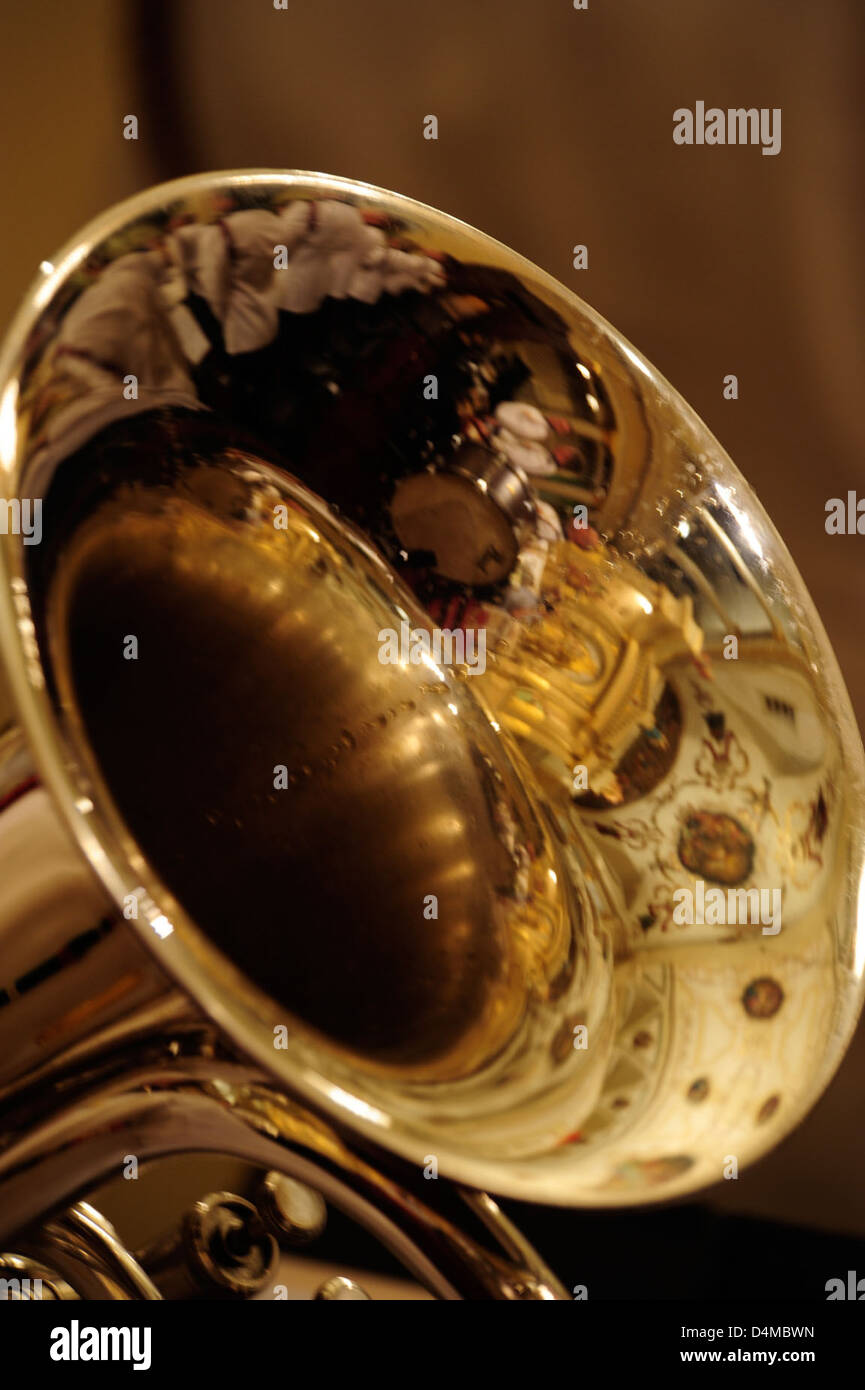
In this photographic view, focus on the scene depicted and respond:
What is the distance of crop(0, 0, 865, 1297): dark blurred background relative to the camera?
4.44ft

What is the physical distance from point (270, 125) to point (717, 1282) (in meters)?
1.52

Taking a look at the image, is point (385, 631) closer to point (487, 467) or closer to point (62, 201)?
point (487, 467)

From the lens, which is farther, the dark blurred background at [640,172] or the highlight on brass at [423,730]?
the dark blurred background at [640,172]

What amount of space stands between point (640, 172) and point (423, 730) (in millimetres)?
961

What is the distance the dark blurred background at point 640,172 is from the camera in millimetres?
1354

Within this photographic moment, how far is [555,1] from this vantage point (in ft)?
4.54

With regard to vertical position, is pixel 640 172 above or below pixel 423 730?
above

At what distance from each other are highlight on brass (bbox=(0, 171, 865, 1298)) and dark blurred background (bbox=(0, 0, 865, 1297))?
0.76m

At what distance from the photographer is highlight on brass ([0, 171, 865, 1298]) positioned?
0.57 meters

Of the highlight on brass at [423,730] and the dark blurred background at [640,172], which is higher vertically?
the dark blurred background at [640,172]

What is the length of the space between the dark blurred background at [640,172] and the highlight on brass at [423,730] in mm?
761

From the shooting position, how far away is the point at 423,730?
754 millimetres

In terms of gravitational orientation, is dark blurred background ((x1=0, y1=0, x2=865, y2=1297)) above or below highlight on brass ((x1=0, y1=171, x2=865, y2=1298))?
above

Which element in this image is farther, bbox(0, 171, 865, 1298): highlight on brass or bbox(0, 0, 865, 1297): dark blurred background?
bbox(0, 0, 865, 1297): dark blurred background
